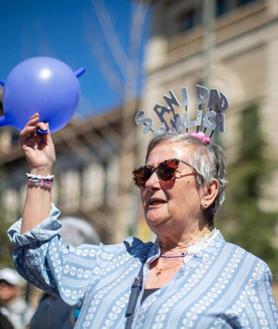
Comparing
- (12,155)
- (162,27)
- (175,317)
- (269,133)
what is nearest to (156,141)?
(175,317)

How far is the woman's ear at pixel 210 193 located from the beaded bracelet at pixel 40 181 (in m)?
0.61

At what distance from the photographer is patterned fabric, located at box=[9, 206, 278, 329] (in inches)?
104

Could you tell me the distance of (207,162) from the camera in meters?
3.07

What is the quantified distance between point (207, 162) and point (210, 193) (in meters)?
0.12

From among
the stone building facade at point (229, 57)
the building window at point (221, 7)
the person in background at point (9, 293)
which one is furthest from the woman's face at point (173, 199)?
→ the building window at point (221, 7)

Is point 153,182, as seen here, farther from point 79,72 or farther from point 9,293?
point 9,293

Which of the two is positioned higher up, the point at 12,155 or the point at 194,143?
the point at 12,155

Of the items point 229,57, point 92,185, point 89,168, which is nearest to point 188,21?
point 229,57

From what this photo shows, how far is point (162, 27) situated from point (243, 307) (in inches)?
847

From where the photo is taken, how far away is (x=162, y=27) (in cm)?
2364

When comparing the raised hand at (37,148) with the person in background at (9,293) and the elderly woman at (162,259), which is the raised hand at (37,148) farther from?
the person in background at (9,293)

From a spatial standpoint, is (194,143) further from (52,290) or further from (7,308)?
(7,308)

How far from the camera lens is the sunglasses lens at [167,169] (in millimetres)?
2963

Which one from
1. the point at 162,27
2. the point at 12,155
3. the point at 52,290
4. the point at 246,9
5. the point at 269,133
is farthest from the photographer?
the point at 12,155
